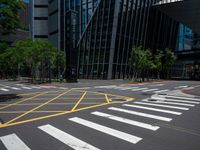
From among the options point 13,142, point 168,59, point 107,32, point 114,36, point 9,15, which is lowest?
point 13,142

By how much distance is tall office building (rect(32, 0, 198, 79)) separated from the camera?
152 ft

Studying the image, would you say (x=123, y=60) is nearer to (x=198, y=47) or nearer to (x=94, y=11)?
(x=94, y=11)

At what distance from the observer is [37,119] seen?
996cm

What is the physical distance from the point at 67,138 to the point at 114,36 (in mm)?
40165

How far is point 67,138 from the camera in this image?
717 centimetres

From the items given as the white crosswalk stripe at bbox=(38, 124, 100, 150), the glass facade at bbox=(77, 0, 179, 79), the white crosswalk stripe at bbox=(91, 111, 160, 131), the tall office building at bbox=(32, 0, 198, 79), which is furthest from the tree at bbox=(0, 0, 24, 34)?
the glass facade at bbox=(77, 0, 179, 79)

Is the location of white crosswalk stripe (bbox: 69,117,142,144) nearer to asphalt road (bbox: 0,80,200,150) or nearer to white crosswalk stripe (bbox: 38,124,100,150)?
asphalt road (bbox: 0,80,200,150)

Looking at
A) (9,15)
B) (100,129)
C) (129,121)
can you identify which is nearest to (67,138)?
(100,129)

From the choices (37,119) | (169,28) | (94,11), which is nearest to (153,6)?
(169,28)

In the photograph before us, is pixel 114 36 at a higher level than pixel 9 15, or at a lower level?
higher

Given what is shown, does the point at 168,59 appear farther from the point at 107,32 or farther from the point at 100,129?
the point at 100,129

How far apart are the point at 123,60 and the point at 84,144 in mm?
43340

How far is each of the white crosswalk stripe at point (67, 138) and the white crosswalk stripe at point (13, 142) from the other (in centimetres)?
105

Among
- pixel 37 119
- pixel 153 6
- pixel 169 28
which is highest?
pixel 153 6
